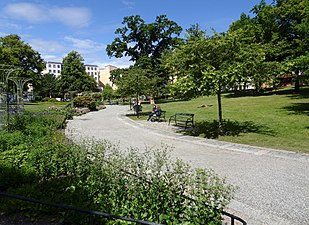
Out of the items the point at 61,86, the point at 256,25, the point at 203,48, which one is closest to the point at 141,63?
the point at 256,25

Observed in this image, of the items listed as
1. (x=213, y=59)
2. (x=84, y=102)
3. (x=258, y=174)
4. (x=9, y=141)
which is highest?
(x=213, y=59)

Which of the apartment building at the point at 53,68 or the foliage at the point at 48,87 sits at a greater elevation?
the apartment building at the point at 53,68

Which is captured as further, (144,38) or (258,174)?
(144,38)

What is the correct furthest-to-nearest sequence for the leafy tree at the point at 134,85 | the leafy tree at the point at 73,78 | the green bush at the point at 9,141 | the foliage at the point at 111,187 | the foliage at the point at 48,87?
the foliage at the point at 48,87 < the leafy tree at the point at 73,78 < the leafy tree at the point at 134,85 < the green bush at the point at 9,141 < the foliage at the point at 111,187

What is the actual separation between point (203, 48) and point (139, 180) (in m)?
7.44

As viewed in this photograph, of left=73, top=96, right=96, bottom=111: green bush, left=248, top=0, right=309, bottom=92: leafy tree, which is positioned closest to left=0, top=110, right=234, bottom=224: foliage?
left=73, top=96, right=96, bottom=111: green bush

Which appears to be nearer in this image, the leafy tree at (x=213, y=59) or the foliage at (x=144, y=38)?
the leafy tree at (x=213, y=59)

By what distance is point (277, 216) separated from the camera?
3.95 m

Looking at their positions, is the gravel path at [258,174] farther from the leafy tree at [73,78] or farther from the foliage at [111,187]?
the leafy tree at [73,78]

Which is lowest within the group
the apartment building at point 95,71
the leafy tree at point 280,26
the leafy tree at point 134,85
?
the leafy tree at point 134,85

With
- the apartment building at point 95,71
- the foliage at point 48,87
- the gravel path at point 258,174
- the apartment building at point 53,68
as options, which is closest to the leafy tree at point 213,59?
the gravel path at point 258,174

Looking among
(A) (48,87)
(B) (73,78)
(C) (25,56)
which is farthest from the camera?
(A) (48,87)

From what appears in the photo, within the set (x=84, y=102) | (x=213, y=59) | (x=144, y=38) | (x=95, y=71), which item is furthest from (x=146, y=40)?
(x=95, y=71)

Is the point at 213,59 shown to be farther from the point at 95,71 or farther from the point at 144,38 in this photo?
the point at 95,71
